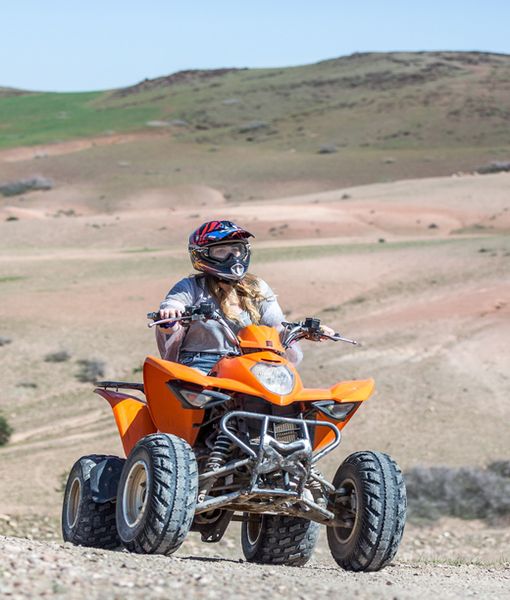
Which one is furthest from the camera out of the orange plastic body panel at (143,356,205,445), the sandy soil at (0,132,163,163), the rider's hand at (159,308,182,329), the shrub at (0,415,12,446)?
the sandy soil at (0,132,163,163)

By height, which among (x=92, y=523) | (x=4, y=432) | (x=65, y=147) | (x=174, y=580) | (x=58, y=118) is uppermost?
(x=174, y=580)

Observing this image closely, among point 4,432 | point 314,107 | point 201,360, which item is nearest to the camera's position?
point 201,360

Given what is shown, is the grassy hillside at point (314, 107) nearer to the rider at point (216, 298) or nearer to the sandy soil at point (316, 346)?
the sandy soil at point (316, 346)

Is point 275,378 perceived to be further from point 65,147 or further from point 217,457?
point 65,147

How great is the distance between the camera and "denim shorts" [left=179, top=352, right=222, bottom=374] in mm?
7793

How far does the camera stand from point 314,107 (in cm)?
9044

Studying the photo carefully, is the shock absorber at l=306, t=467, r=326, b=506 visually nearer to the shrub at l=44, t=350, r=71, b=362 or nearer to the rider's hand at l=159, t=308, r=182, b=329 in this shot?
the rider's hand at l=159, t=308, r=182, b=329

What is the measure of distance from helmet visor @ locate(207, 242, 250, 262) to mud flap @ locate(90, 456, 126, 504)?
143cm

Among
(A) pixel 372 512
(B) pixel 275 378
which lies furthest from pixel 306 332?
(A) pixel 372 512

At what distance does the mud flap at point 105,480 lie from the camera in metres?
7.88

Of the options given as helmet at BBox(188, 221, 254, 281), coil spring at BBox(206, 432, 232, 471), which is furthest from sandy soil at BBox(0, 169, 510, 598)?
helmet at BBox(188, 221, 254, 281)

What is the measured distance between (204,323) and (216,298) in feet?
1.10

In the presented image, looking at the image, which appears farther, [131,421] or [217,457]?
[131,421]

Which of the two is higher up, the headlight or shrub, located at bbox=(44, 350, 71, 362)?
the headlight
